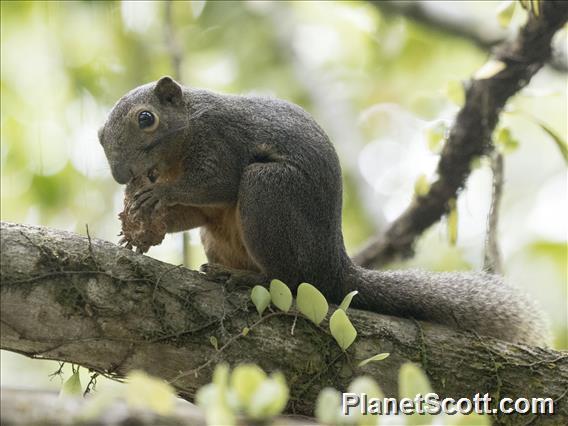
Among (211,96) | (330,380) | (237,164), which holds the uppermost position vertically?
(211,96)

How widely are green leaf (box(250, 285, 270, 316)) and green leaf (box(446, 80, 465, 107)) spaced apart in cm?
210

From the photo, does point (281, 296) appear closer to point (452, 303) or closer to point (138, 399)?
point (452, 303)

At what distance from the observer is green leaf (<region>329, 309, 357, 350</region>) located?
298cm

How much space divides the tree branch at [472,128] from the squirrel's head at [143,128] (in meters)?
1.76

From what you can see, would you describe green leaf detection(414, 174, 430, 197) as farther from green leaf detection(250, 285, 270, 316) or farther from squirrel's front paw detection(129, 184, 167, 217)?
green leaf detection(250, 285, 270, 316)

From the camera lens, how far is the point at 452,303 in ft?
11.9

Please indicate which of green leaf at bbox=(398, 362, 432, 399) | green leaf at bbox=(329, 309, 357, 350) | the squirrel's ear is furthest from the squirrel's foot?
green leaf at bbox=(398, 362, 432, 399)

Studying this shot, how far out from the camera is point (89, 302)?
9.29 ft

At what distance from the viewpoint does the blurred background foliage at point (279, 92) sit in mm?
5297

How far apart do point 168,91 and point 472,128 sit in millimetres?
1899

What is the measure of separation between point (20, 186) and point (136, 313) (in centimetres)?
362

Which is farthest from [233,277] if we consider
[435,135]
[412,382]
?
[435,135]

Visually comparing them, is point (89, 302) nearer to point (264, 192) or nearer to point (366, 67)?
point (264, 192)

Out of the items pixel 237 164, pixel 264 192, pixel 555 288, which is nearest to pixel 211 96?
pixel 237 164
